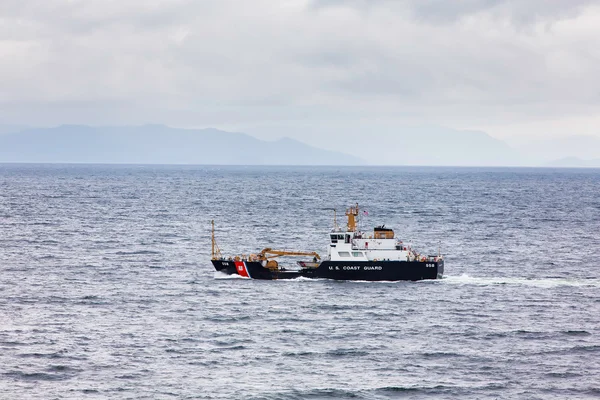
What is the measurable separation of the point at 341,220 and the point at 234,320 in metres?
91.9

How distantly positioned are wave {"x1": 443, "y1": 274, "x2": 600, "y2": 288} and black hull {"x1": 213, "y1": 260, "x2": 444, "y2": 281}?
2.60 m

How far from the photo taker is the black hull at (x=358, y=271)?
7931 cm

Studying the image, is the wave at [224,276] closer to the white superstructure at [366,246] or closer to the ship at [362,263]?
the ship at [362,263]

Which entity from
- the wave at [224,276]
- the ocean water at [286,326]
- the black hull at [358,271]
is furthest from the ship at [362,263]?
the ocean water at [286,326]

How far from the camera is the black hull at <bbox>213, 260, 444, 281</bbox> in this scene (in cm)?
7931

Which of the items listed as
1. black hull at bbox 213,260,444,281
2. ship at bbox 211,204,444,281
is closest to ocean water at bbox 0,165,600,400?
black hull at bbox 213,260,444,281

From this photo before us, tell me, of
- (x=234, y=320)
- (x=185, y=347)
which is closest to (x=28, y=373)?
(x=185, y=347)

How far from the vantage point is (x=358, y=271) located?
260 ft

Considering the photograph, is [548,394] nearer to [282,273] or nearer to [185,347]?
[185,347]

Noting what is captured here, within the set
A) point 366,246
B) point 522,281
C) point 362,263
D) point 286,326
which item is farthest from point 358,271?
point 286,326

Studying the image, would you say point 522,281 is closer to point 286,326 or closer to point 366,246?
point 366,246

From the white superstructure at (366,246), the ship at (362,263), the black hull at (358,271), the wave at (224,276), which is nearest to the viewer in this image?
the white superstructure at (366,246)

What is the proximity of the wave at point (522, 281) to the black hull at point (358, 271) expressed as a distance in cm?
260

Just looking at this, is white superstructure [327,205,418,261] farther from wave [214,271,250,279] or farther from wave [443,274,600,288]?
wave [214,271,250,279]
